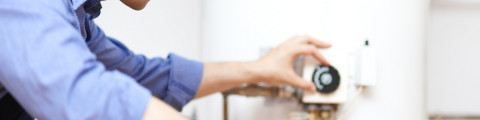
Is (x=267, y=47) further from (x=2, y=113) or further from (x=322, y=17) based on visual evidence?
(x=2, y=113)

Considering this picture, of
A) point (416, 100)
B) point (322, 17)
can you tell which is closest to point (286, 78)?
point (322, 17)

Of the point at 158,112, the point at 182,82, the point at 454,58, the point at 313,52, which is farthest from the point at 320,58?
the point at 454,58

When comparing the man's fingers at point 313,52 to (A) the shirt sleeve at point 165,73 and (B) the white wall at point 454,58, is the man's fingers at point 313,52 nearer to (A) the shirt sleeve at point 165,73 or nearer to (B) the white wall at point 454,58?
(A) the shirt sleeve at point 165,73

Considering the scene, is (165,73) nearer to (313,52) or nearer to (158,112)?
(313,52)

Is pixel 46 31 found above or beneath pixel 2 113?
above

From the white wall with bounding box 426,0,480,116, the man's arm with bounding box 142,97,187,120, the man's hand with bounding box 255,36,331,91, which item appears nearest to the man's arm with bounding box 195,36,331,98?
the man's hand with bounding box 255,36,331,91

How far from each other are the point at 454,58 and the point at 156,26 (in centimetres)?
86

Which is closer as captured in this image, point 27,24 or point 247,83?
point 27,24

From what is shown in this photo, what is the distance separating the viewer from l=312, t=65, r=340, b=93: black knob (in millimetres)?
846

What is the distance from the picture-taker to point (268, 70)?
0.86 meters

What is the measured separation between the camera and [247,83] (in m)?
0.91

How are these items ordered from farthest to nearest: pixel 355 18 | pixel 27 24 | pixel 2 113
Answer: pixel 355 18 → pixel 2 113 → pixel 27 24

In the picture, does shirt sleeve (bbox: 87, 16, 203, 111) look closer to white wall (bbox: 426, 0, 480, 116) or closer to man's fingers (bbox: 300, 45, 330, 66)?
man's fingers (bbox: 300, 45, 330, 66)

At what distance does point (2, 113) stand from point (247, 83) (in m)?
0.45
